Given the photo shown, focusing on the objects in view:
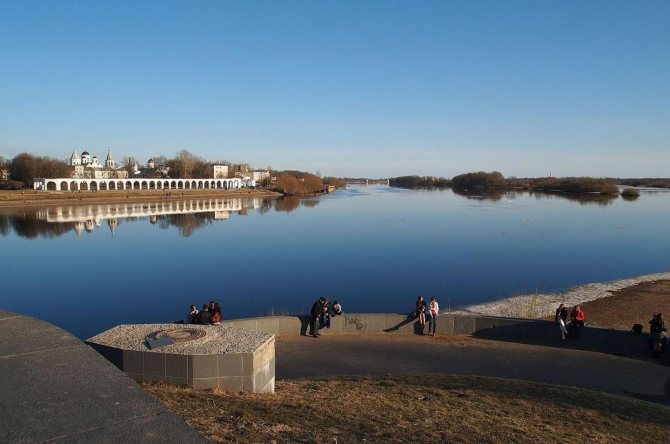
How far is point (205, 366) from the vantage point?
8492 millimetres

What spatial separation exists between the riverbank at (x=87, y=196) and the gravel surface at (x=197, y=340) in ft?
266

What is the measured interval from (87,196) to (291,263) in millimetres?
76453

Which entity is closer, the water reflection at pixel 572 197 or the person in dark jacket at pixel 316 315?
the person in dark jacket at pixel 316 315

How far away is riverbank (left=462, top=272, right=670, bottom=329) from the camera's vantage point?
1942 centimetres

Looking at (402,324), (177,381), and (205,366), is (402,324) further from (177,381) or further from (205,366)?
(177,381)

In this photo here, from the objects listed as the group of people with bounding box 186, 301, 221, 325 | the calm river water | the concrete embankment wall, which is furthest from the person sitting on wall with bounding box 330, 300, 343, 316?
the calm river water

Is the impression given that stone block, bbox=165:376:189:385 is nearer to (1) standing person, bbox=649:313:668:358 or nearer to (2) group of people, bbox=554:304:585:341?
(2) group of people, bbox=554:304:585:341

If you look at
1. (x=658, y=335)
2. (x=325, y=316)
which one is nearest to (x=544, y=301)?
(x=658, y=335)

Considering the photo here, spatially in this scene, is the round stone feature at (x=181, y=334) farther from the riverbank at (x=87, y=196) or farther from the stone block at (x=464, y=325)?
the riverbank at (x=87, y=196)

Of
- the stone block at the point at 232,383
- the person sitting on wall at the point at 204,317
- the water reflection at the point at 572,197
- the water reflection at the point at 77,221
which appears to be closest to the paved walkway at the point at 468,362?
the person sitting on wall at the point at 204,317

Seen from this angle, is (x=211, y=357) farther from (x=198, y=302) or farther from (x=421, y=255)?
(x=421, y=255)

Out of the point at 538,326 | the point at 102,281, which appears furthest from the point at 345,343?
the point at 102,281

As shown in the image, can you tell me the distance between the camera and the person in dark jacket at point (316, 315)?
1491 cm

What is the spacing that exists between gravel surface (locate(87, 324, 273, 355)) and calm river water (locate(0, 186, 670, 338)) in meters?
9.49
